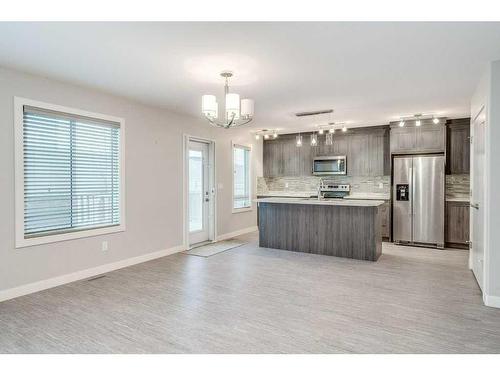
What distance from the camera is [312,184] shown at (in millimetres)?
8062

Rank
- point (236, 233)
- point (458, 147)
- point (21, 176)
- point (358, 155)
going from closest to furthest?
point (21, 176), point (458, 147), point (358, 155), point (236, 233)

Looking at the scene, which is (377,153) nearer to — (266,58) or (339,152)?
(339,152)

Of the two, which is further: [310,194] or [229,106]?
[310,194]

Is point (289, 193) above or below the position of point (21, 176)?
below

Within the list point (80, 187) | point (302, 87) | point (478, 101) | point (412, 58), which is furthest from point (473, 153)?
point (80, 187)

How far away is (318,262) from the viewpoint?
4.93m

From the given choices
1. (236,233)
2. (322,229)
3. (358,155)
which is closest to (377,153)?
(358,155)

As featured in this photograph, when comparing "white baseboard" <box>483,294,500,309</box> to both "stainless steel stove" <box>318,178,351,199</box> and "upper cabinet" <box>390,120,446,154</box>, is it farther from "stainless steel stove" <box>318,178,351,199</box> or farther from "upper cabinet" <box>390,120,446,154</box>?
"stainless steel stove" <box>318,178,351,199</box>

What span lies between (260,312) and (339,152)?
5.12 metres

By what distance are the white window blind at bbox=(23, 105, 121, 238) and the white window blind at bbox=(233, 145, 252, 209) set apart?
3200mm

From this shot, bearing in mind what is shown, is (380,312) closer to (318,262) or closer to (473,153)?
(318,262)

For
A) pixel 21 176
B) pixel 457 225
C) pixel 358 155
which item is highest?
pixel 358 155

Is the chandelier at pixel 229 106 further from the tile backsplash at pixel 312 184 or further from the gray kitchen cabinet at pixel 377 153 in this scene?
the tile backsplash at pixel 312 184
